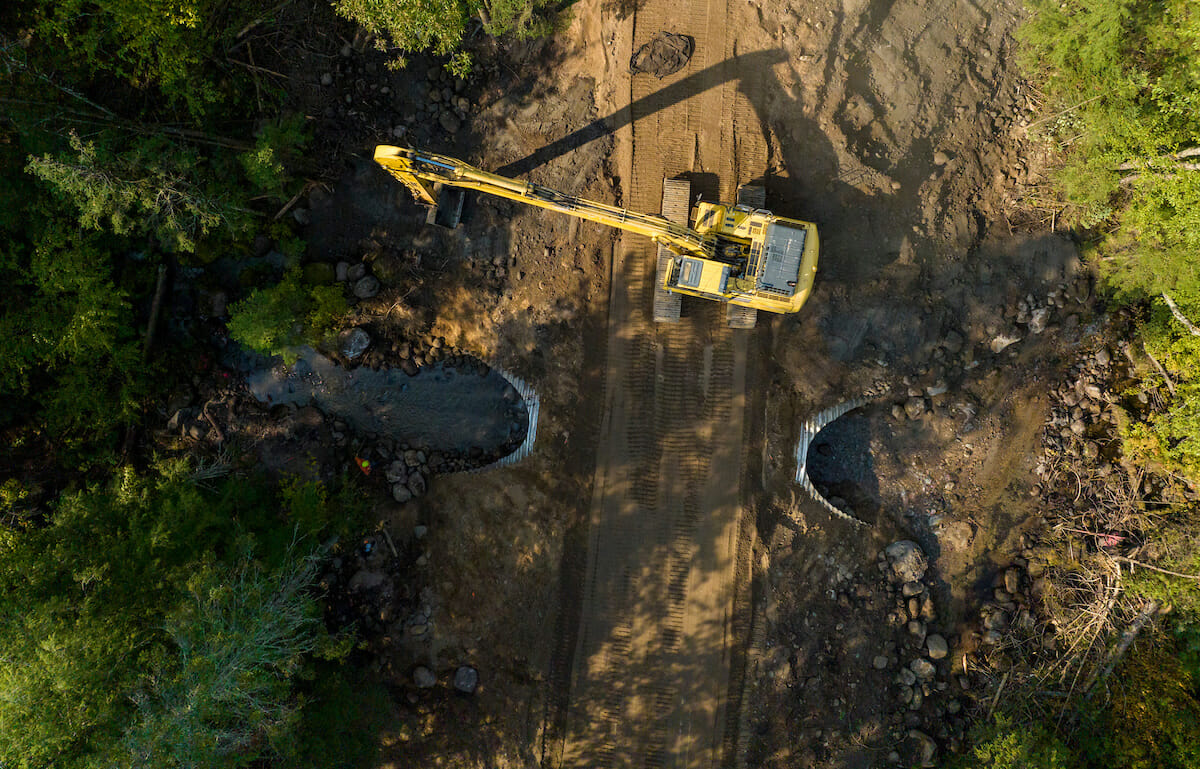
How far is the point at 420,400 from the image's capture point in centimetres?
2116

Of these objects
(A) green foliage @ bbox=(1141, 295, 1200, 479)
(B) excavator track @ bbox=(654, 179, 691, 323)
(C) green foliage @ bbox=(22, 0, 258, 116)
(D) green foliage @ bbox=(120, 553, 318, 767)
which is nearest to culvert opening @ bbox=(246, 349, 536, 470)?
(B) excavator track @ bbox=(654, 179, 691, 323)

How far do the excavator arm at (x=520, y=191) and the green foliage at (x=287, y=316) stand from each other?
4737mm

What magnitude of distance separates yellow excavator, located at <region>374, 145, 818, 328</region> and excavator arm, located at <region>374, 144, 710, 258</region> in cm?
3

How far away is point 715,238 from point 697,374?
13.6ft

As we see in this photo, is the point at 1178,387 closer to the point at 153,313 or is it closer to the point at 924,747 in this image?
the point at 924,747

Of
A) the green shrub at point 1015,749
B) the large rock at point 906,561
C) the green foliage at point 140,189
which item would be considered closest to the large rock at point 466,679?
the large rock at point 906,561

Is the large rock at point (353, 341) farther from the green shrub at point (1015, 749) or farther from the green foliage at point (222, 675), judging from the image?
the green shrub at point (1015, 749)

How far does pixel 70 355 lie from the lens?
63.8 feet

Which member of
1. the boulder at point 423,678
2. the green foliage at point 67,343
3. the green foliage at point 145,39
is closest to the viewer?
the green foliage at point 145,39

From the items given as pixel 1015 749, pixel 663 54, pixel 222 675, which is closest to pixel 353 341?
pixel 222 675

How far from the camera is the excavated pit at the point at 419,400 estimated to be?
21078mm

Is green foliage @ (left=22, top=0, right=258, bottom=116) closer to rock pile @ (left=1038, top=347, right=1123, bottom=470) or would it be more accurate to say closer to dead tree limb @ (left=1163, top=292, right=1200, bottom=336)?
rock pile @ (left=1038, top=347, right=1123, bottom=470)

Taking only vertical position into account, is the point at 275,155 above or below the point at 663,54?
below

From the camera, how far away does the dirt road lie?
1970cm
